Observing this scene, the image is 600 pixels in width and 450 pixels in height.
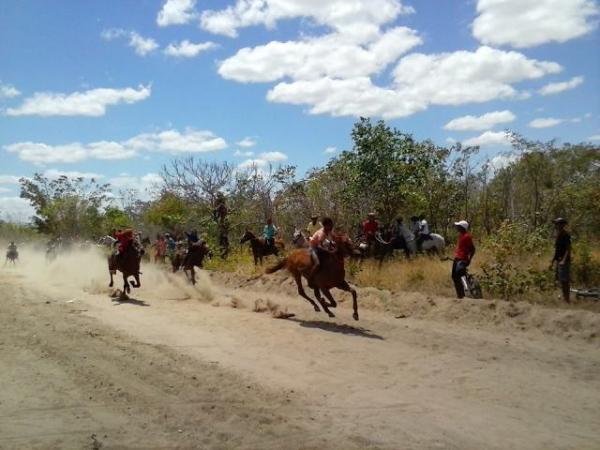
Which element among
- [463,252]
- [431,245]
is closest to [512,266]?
[463,252]

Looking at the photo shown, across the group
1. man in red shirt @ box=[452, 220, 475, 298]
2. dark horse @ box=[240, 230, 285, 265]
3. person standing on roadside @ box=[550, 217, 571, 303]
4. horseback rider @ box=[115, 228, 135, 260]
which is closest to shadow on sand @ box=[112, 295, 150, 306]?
horseback rider @ box=[115, 228, 135, 260]

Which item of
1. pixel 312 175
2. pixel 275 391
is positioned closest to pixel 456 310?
pixel 275 391

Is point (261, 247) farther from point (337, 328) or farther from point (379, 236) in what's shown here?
point (337, 328)

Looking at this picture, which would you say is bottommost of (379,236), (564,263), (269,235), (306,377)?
(306,377)

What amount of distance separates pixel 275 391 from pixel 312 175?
72.4 ft

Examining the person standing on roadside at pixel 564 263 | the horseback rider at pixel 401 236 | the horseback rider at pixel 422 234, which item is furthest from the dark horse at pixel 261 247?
the person standing on roadside at pixel 564 263

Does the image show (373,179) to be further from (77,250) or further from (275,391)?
(77,250)

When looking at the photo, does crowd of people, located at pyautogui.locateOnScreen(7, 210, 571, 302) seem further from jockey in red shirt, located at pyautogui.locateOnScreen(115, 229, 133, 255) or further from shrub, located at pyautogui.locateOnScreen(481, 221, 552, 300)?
shrub, located at pyautogui.locateOnScreen(481, 221, 552, 300)

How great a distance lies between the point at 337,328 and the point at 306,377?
3494mm

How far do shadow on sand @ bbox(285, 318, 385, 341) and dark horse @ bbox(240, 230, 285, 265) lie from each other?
10273 millimetres

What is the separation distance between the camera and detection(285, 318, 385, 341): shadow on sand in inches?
435

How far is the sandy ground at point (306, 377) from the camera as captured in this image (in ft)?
20.2

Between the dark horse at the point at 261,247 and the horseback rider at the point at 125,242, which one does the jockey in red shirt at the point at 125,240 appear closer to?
the horseback rider at the point at 125,242

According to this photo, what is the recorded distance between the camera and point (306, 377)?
8234 mm
